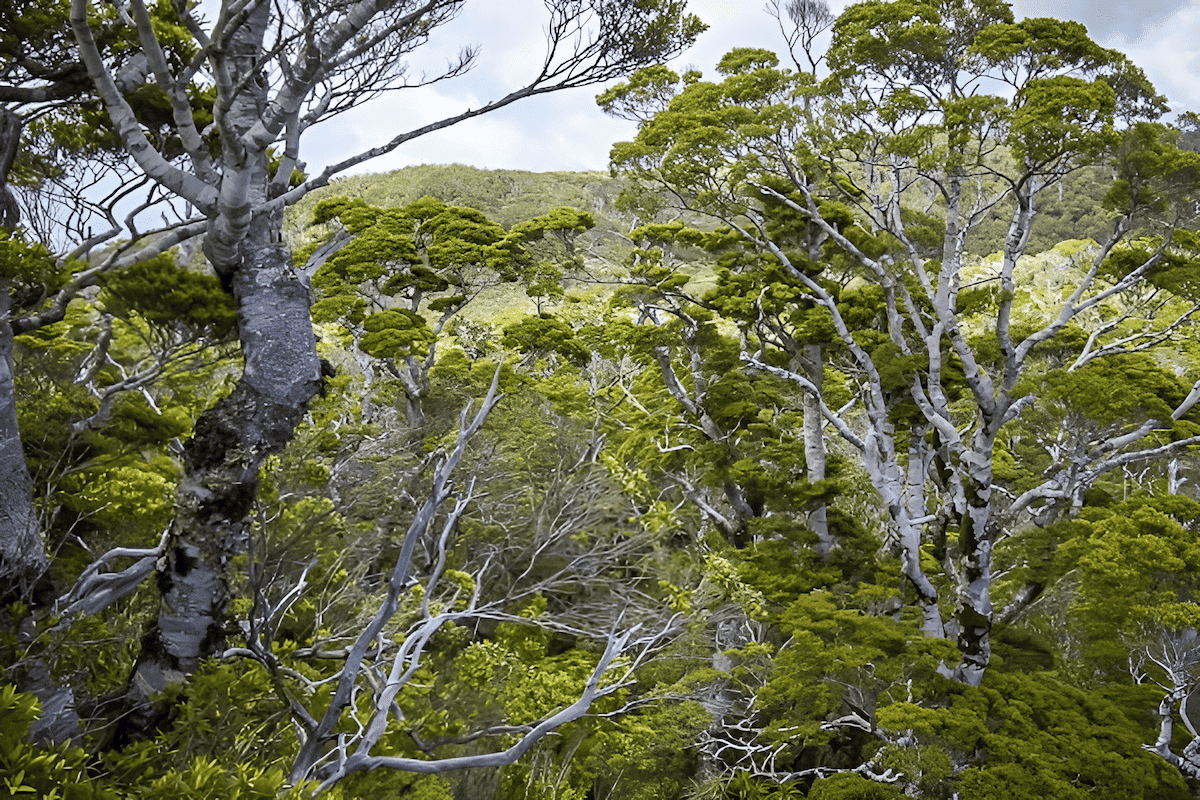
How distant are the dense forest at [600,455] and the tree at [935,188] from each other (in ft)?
0.20

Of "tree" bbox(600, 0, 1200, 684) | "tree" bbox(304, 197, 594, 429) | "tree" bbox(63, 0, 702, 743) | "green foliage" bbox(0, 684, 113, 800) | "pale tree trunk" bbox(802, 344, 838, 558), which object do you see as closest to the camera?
"green foliage" bbox(0, 684, 113, 800)

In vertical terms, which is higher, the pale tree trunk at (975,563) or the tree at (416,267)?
the tree at (416,267)

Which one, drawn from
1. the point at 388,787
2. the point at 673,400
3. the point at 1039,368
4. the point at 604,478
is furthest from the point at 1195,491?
the point at 388,787

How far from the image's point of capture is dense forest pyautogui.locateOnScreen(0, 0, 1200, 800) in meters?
3.78

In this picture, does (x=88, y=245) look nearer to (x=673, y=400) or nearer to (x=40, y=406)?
(x=40, y=406)

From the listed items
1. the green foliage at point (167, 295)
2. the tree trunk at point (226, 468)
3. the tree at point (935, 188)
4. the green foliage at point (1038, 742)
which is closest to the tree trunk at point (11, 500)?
the green foliage at point (167, 295)

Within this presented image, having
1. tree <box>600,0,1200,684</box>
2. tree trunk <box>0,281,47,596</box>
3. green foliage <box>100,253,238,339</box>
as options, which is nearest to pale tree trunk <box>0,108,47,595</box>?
tree trunk <box>0,281,47,596</box>

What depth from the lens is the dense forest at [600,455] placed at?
378 cm

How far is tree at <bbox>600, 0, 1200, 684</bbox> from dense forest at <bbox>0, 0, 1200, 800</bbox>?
62mm

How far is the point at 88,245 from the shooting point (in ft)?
14.5

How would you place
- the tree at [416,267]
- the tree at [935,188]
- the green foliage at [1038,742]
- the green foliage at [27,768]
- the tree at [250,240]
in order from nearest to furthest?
1. the green foliage at [27,768]
2. the tree at [250,240]
3. the green foliage at [1038,742]
4. the tree at [935,188]
5. the tree at [416,267]

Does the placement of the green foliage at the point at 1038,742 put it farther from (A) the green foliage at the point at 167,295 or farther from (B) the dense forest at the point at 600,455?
(A) the green foliage at the point at 167,295

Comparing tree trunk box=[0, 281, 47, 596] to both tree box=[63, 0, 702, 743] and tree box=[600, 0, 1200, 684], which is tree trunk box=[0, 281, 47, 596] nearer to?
tree box=[63, 0, 702, 743]

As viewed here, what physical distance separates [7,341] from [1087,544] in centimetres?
1003
